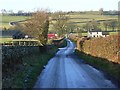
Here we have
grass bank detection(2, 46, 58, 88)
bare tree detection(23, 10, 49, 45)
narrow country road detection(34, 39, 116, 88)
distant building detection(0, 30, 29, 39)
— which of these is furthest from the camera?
distant building detection(0, 30, 29, 39)

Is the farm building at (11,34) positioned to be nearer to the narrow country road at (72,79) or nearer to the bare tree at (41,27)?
the bare tree at (41,27)

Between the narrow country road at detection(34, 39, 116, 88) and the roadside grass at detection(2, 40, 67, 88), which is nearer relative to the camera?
the roadside grass at detection(2, 40, 67, 88)

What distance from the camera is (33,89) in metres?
14.4

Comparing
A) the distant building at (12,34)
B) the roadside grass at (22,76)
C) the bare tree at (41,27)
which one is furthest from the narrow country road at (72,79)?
the distant building at (12,34)

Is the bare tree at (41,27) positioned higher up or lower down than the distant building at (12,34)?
higher up

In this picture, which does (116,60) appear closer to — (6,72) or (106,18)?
(6,72)

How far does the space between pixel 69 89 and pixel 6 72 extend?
541 cm

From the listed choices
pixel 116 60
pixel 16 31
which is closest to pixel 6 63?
pixel 116 60

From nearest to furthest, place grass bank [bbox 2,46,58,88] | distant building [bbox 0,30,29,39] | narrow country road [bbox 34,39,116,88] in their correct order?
grass bank [bbox 2,46,58,88]
narrow country road [bbox 34,39,116,88]
distant building [bbox 0,30,29,39]

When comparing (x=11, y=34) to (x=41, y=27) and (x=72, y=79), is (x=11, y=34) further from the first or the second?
(x=72, y=79)

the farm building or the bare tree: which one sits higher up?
the bare tree

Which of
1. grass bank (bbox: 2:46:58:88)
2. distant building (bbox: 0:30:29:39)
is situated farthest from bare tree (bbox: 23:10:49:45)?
grass bank (bbox: 2:46:58:88)

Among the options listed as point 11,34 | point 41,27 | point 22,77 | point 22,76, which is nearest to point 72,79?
point 22,76

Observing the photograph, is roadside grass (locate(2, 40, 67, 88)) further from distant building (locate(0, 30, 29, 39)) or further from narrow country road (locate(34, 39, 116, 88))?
distant building (locate(0, 30, 29, 39))
